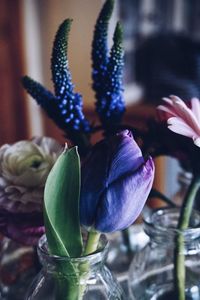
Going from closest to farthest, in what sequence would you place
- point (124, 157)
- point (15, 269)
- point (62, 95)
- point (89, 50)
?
1. point (124, 157)
2. point (62, 95)
3. point (15, 269)
4. point (89, 50)

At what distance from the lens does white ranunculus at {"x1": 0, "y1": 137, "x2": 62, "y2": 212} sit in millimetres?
511

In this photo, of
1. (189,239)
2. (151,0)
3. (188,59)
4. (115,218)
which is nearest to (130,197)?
(115,218)

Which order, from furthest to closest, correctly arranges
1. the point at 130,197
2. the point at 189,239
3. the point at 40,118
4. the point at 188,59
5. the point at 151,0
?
Answer: the point at 40,118, the point at 151,0, the point at 188,59, the point at 189,239, the point at 130,197

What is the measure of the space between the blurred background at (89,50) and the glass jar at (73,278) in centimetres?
164

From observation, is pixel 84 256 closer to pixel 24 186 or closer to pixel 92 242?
pixel 92 242

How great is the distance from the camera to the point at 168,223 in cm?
56

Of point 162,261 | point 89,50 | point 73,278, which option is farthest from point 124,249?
point 89,50

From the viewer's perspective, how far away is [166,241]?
0.52 m

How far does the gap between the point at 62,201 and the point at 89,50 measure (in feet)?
6.07

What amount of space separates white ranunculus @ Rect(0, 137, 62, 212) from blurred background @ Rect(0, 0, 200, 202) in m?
1.53

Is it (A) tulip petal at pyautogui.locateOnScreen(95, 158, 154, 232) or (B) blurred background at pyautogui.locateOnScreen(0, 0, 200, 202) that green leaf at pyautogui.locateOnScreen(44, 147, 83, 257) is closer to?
(A) tulip petal at pyautogui.locateOnScreen(95, 158, 154, 232)

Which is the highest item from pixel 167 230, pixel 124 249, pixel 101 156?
pixel 101 156

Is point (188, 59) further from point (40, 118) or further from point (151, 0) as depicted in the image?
point (40, 118)

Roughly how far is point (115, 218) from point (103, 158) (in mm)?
51
